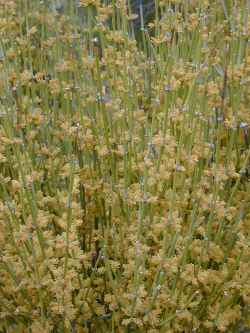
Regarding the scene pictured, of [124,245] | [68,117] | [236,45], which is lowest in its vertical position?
[124,245]

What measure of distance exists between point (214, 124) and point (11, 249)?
1.05m

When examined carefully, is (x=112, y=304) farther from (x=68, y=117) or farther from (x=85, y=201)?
(x=68, y=117)

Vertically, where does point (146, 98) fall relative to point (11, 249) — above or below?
above

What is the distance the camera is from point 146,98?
2.83 metres

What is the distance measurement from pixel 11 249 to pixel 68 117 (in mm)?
615

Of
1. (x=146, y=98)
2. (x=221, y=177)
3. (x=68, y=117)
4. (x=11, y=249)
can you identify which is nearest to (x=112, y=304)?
(x=11, y=249)

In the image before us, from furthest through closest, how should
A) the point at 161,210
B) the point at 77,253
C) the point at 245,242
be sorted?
the point at 161,210, the point at 245,242, the point at 77,253

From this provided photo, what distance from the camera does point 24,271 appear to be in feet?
6.04

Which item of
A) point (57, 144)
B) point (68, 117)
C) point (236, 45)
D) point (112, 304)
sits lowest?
point (112, 304)

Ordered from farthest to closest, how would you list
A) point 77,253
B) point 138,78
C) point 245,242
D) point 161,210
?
point 138,78 < point 161,210 < point 245,242 < point 77,253

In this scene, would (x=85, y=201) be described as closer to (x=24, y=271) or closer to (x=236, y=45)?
(x=24, y=271)

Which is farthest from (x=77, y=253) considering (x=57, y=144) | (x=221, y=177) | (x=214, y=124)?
(x=214, y=124)

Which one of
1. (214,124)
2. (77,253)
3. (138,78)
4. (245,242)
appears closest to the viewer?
(77,253)

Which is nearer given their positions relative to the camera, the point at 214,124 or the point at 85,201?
the point at 85,201
